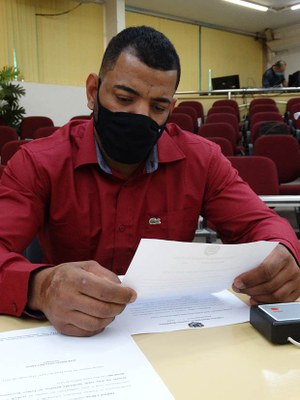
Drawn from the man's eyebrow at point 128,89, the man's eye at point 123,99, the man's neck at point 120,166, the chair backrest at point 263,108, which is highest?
the chair backrest at point 263,108

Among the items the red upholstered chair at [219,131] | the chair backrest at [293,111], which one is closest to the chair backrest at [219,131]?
the red upholstered chair at [219,131]

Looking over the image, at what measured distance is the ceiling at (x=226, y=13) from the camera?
9.22 metres

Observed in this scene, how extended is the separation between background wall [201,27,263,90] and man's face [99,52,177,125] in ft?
34.1

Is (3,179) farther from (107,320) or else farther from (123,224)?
(107,320)

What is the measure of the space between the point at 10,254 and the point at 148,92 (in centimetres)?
52

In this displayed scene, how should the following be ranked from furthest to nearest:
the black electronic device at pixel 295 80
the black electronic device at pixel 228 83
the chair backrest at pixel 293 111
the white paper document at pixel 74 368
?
1. the black electronic device at pixel 228 83
2. the black electronic device at pixel 295 80
3. the chair backrest at pixel 293 111
4. the white paper document at pixel 74 368

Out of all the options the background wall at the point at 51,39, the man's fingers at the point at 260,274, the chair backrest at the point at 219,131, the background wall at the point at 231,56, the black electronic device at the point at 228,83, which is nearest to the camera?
the man's fingers at the point at 260,274

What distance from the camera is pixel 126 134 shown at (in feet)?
3.60

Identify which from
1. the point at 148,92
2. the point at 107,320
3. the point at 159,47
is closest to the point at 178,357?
the point at 107,320

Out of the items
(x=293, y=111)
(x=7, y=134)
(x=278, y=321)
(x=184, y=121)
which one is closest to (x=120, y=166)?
(x=278, y=321)

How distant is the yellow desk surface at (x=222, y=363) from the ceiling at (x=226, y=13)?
941 centimetres

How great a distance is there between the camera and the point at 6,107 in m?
6.95

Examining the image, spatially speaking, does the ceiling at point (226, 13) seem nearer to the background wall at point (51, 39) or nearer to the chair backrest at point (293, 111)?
the background wall at point (51, 39)

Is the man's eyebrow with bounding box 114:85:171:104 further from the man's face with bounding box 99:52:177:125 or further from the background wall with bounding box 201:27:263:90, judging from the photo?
the background wall with bounding box 201:27:263:90
